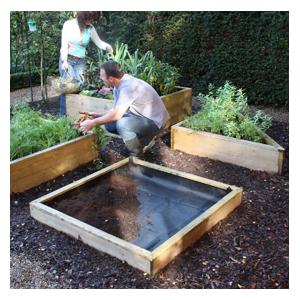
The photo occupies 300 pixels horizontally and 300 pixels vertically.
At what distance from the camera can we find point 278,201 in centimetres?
369

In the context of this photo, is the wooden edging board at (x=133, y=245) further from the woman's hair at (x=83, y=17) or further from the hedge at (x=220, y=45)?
the hedge at (x=220, y=45)

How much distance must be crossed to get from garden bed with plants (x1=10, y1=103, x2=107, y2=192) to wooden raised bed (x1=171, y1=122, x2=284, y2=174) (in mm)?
849

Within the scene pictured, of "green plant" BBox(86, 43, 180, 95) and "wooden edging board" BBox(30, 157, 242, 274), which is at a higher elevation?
"green plant" BBox(86, 43, 180, 95)

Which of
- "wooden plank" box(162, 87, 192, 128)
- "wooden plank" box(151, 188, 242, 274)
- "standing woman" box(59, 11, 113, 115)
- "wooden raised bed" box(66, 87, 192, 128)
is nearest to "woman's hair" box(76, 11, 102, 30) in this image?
"standing woman" box(59, 11, 113, 115)

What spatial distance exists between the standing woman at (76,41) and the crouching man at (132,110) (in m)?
1.38

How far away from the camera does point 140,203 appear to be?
350cm

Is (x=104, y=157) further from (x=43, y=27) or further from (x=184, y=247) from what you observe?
(x=43, y=27)

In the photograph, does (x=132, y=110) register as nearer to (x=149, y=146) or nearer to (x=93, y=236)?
(x=149, y=146)

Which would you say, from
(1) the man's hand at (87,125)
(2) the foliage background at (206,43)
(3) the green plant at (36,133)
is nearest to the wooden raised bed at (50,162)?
(3) the green plant at (36,133)

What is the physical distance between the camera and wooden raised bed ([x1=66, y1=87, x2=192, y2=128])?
5.45 m

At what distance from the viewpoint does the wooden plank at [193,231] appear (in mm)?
2744

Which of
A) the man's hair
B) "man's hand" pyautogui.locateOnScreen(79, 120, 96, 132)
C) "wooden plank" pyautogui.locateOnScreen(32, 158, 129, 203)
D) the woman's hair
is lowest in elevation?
"wooden plank" pyautogui.locateOnScreen(32, 158, 129, 203)

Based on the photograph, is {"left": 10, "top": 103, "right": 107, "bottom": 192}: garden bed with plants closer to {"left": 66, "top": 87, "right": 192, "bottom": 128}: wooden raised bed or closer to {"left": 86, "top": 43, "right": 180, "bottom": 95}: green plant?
{"left": 66, "top": 87, "right": 192, "bottom": 128}: wooden raised bed
